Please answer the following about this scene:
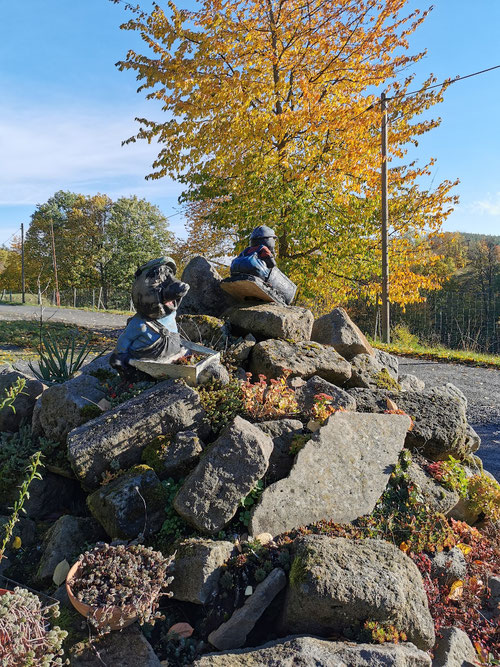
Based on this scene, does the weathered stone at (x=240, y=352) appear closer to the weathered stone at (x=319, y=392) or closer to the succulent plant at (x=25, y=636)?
the weathered stone at (x=319, y=392)

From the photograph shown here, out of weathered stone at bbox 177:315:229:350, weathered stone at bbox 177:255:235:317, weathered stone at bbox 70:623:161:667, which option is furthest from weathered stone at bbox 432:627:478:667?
weathered stone at bbox 177:255:235:317

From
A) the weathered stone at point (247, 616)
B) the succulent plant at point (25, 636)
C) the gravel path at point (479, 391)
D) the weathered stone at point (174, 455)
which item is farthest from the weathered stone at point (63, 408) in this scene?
the gravel path at point (479, 391)

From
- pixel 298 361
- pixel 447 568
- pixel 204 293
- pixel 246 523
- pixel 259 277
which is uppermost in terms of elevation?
pixel 259 277

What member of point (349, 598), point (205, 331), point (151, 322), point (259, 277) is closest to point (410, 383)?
point (259, 277)

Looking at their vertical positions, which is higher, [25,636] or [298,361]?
[298,361]

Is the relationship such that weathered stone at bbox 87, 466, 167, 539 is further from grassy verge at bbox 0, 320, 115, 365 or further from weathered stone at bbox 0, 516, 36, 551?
grassy verge at bbox 0, 320, 115, 365

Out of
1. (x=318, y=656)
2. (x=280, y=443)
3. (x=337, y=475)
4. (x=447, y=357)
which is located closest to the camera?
(x=318, y=656)

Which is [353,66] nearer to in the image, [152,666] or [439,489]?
[439,489]

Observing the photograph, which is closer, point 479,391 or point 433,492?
point 433,492

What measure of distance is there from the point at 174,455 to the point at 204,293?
3.13m

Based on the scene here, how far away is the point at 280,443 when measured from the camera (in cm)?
365

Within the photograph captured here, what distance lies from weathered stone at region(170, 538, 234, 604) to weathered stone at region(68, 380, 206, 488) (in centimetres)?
95

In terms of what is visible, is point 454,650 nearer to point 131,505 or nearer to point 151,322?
point 131,505

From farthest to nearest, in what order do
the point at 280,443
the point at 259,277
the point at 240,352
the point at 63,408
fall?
the point at 259,277 < the point at 240,352 < the point at 63,408 < the point at 280,443
